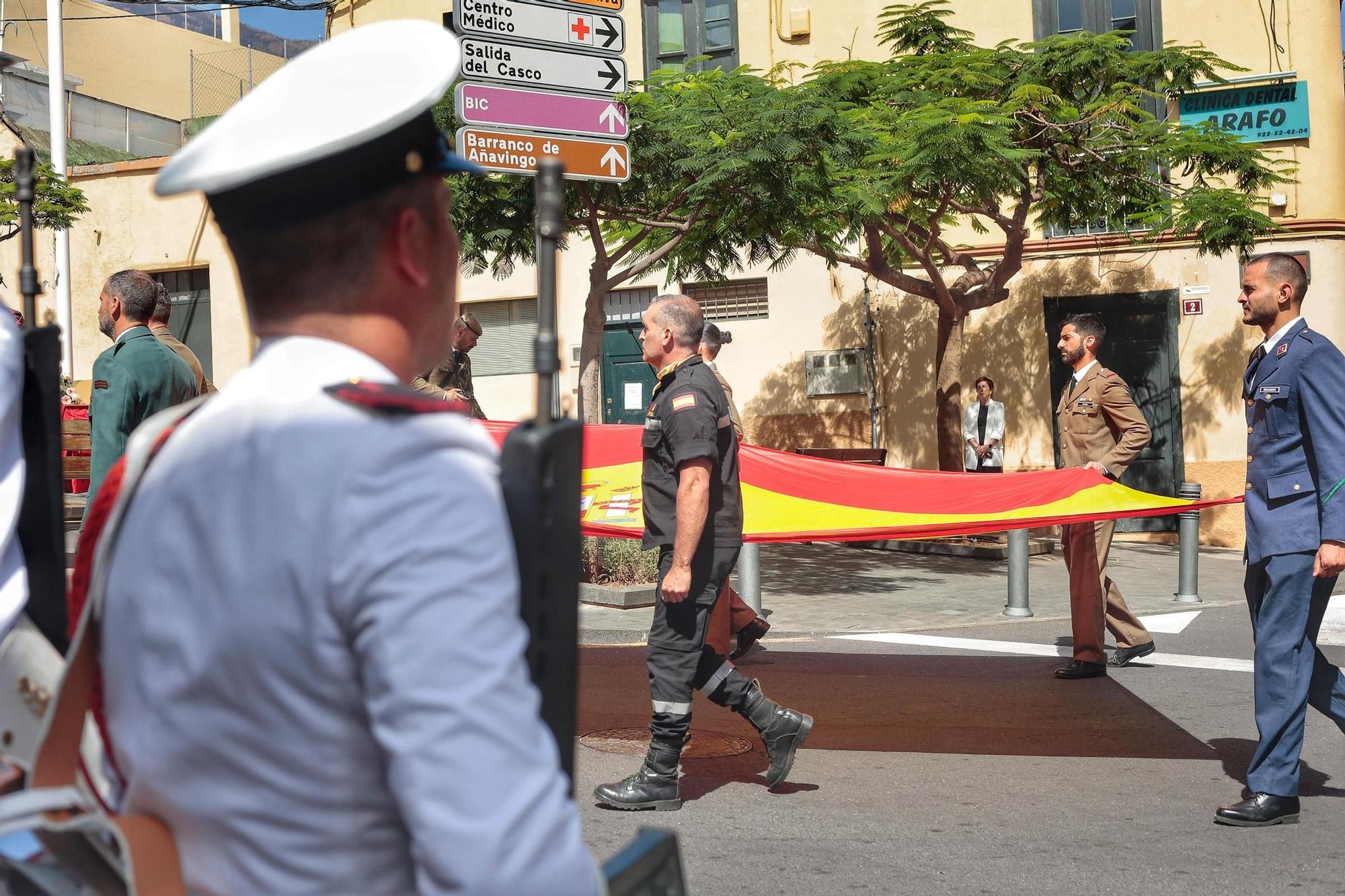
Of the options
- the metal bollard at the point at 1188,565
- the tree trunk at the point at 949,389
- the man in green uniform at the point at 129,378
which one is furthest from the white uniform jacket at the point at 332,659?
the tree trunk at the point at 949,389

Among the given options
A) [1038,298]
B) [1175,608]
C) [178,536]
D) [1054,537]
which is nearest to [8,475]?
[178,536]

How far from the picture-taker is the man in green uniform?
5898 millimetres

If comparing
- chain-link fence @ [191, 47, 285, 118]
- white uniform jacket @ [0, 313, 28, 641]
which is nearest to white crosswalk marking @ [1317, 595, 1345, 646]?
white uniform jacket @ [0, 313, 28, 641]

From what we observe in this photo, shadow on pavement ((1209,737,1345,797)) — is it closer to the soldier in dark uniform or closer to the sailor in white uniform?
the soldier in dark uniform

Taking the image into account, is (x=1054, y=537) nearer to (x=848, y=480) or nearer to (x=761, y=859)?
(x=848, y=480)

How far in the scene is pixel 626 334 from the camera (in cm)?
2253

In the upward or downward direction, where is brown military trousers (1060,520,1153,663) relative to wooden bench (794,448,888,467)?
downward

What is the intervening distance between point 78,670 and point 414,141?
0.63m

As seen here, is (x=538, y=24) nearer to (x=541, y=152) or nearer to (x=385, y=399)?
(x=541, y=152)

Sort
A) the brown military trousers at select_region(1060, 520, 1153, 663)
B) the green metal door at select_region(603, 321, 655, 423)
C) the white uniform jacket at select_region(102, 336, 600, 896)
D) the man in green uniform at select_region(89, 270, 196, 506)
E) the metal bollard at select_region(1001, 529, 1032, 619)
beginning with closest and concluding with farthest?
1. the white uniform jacket at select_region(102, 336, 600, 896)
2. the man in green uniform at select_region(89, 270, 196, 506)
3. the brown military trousers at select_region(1060, 520, 1153, 663)
4. the metal bollard at select_region(1001, 529, 1032, 619)
5. the green metal door at select_region(603, 321, 655, 423)

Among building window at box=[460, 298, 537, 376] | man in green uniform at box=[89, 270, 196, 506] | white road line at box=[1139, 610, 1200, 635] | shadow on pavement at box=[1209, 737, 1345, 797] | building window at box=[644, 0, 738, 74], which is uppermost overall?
building window at box=[644, 0, 738, 74]

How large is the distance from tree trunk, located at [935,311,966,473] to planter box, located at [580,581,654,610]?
6.54m

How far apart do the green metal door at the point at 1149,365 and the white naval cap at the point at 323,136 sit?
62.0 ft

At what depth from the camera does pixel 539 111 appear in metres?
8.77
